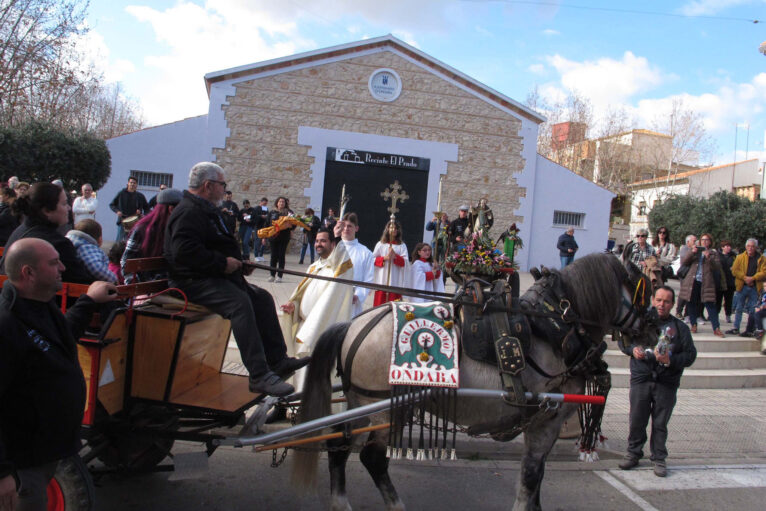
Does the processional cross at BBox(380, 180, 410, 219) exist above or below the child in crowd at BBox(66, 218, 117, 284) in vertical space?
above

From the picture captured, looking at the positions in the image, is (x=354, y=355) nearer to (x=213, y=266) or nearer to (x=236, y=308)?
(x=236, y=308)

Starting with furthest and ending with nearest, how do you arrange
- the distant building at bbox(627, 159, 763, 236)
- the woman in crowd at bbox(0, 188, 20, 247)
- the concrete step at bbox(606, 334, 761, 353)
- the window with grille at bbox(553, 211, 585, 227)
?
the distant building at bbox(627, 159, 763, 236)
the window with grille at bbox(553, 211, 585, 227)
the concrete step at bbox(606, 334, 761, 353)
the woman in crowd at bbox(0, 188, 20, 247)

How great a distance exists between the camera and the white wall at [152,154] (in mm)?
17516

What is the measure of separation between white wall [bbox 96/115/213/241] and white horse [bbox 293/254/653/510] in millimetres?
15409

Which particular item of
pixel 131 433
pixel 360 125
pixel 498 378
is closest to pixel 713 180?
pixel 360 125

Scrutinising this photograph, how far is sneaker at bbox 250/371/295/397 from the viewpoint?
137 inches

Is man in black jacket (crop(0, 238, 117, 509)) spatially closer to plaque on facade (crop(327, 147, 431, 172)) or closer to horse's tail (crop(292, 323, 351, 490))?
horse's tail (crop(292, 323, 351, 490))

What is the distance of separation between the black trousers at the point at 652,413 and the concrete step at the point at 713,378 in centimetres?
287

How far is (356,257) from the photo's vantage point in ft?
19.6

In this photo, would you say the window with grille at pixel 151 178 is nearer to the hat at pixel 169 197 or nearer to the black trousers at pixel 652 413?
the hat at pixel 169 197

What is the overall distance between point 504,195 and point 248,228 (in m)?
9.67

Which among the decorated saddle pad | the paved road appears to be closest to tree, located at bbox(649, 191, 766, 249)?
the paved road

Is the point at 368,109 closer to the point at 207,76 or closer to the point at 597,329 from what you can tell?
the point at 207,76

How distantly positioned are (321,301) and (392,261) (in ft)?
9.30
